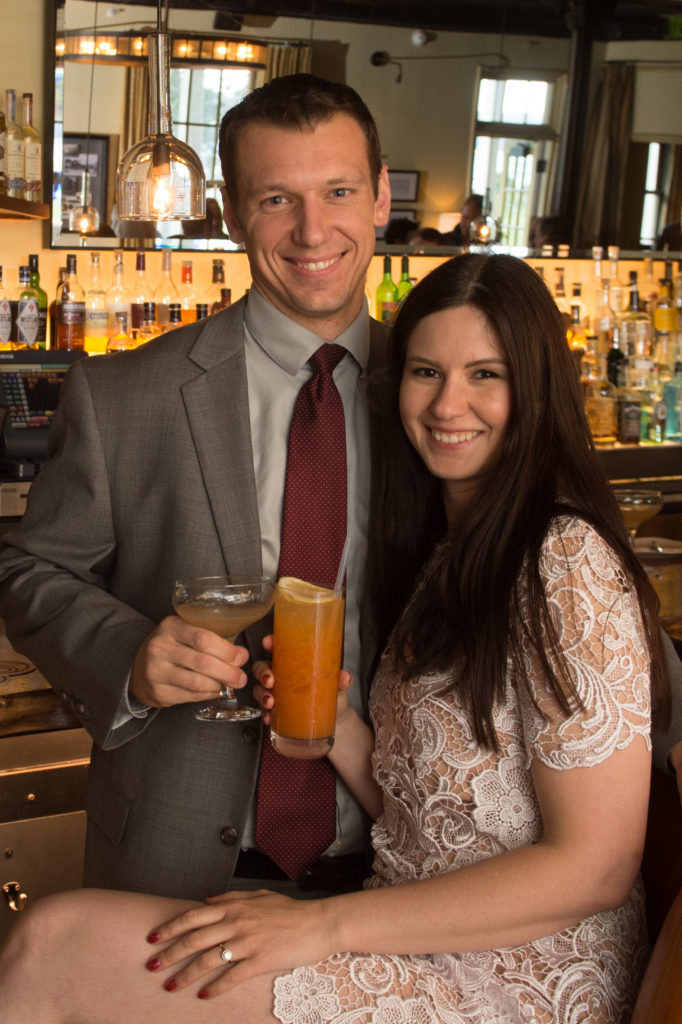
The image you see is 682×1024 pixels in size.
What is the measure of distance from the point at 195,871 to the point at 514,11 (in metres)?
3.86

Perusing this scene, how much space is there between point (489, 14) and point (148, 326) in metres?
1.84

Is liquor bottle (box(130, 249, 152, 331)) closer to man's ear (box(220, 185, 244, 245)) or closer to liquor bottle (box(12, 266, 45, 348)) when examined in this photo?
liquor bottle (box(12, 266, 45, 348))

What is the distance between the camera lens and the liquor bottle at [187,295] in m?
4.10

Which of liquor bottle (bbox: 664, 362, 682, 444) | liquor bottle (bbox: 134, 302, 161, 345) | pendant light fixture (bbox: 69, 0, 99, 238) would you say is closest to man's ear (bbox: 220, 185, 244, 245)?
liquor bottle (bbox: 134, 302, 161, 345)

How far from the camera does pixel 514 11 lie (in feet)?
14.6

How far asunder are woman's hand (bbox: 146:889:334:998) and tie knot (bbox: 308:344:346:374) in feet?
2.67

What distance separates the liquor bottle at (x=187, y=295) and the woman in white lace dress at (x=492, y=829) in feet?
8.92

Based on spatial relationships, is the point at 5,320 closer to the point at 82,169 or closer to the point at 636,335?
the point at 82,169

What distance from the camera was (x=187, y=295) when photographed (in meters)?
4.23

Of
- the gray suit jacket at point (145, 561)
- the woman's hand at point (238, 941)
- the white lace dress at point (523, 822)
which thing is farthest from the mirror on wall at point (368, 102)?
the woman's hand at point (238, 941)

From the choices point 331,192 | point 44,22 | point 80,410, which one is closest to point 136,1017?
point 80,410

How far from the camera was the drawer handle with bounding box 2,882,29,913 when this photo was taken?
226 cm

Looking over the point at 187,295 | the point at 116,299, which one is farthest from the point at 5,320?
the point at 187,295

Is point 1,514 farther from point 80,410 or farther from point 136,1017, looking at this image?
point 136,1017
